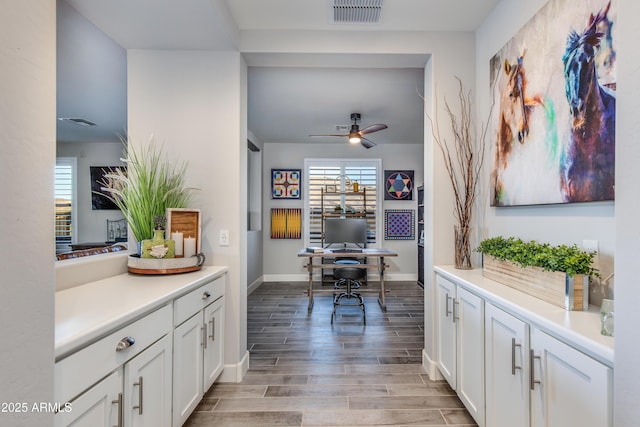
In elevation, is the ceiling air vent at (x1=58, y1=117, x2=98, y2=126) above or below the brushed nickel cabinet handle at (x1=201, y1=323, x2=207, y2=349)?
above

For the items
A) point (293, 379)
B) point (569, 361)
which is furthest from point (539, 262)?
point (293, 379)

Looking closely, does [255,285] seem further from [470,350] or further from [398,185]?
[470,350]

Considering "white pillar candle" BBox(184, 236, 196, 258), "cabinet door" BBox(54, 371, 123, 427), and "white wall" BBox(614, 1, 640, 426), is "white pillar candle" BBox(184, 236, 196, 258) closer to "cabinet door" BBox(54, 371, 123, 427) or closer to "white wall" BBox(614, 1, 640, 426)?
"cabinet door" BBox(54, 371, 123, 427)

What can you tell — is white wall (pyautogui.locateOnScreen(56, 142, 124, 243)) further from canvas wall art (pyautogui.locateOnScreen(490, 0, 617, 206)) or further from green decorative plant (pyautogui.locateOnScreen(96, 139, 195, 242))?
Result: canvas wall art (pyautogui.locateOnScreen(490, 0, 617, 206))

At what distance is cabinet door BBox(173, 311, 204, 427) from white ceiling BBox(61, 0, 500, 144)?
1.87 meters

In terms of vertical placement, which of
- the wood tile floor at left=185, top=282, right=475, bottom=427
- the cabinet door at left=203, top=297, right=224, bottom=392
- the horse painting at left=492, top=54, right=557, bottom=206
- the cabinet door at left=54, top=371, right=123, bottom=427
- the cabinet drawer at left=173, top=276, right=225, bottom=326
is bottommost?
the wood tile floor at left=185, top=282, right=475, bottom=427

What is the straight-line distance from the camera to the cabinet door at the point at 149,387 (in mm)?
1268

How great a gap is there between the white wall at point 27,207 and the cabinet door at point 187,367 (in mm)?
981

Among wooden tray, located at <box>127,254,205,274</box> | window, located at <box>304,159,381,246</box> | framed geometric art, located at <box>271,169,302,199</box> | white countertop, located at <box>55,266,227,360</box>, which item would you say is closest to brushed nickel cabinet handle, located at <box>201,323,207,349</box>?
white countertop, located at <box>55,266,227,360</box>

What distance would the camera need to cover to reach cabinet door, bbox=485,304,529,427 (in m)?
1.31

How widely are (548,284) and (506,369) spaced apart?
43cm

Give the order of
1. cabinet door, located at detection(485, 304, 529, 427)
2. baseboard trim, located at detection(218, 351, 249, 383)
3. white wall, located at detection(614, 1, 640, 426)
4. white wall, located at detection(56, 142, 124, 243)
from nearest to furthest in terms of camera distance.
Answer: white wall, located at detection(614, 1, 640, 426), cabinet door, located at detection(485, 304, 529, 427), baseboard trim, located at detection(218, 351, 249, 383), white wall, located at detection(56, 142, 124, 243)

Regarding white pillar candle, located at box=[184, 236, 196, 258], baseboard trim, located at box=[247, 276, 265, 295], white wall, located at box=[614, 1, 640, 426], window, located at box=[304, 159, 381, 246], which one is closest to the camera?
white wall, located at box=[614, 1, 640, 426]

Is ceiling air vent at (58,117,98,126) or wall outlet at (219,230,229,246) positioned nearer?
wall outlet at (219,230,229,246)
